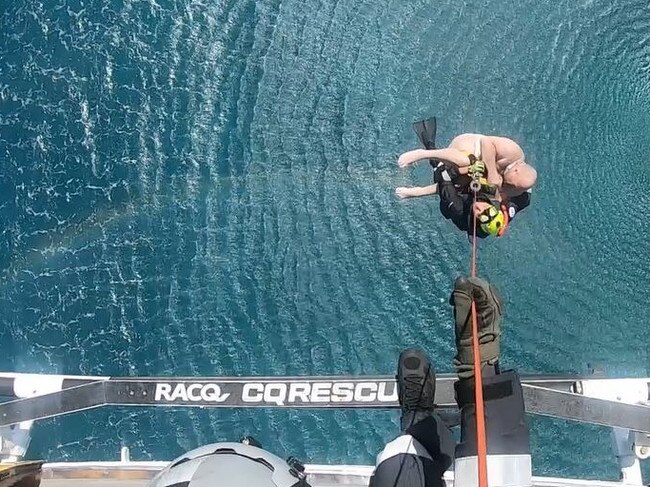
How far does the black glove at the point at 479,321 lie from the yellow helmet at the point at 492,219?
138 cm

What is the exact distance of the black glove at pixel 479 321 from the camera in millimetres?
2113

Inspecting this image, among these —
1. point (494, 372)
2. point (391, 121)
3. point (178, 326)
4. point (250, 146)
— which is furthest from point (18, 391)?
point (391, 121)

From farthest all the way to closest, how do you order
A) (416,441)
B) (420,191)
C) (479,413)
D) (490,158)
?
1. (420,191)
2. (490,158)
3. (416,441)
4. (479,413)

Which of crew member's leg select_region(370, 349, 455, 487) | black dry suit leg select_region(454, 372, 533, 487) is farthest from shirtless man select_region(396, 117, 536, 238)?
black dry suit leg select_region(454, 372, 533, 487)

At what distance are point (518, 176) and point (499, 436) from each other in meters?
2.14

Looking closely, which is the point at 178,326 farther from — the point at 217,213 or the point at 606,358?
the point at 606,358

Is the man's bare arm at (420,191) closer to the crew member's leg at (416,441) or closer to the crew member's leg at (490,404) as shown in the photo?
the crew member's leg at (416,441)

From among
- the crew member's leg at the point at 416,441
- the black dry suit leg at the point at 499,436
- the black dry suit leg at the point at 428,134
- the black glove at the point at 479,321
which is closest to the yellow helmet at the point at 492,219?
the black dry suit leg at the point at 428,134

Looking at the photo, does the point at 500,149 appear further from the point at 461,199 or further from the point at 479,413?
the point at 479,413

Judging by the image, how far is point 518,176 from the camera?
376 centimetres

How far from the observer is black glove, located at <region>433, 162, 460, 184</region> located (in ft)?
12.0

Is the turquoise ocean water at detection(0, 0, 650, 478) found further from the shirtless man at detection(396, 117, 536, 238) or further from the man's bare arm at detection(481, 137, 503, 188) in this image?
the man's bare arm at detection(481, 137, 503, 188)

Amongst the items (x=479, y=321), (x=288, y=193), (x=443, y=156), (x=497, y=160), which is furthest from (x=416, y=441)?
(x=288, y=193)

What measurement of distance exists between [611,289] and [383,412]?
1.95 m
